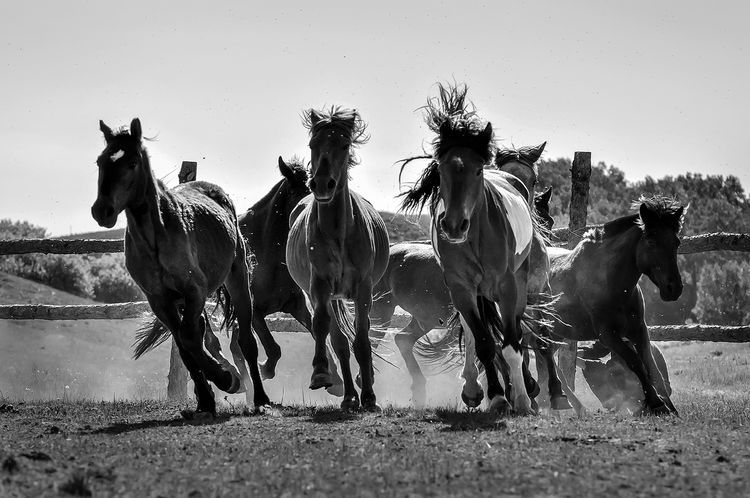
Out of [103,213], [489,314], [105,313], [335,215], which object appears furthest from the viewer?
[105,313]

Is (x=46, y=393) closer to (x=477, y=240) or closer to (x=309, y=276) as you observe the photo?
(x=309, y=276)

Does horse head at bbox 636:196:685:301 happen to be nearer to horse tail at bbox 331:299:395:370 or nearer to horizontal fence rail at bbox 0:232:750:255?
horizontal fence rail at bbox 0:232:750:255

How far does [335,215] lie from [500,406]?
91.2 inches

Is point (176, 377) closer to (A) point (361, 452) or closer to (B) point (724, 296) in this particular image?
(A) point (361, 452)

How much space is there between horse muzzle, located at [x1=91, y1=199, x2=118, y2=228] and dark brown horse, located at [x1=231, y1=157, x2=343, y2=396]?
341 centimetres

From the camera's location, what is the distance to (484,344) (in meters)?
→ 7.54

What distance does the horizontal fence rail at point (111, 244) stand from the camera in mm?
11070

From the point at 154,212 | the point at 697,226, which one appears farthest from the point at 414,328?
the point at 697,226

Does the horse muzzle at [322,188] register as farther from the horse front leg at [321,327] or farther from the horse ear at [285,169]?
the horse ear at [285,169]

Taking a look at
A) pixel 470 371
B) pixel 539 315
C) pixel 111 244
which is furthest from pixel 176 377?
pixel 539 315

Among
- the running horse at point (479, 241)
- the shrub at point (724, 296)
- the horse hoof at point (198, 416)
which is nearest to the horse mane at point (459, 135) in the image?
the running horse at point (479, 241)

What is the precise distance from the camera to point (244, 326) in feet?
28.4

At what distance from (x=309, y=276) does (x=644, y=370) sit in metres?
3.20

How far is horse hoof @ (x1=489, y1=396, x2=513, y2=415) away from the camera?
23.8ft
